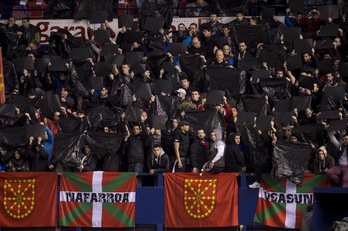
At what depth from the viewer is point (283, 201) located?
24.1m

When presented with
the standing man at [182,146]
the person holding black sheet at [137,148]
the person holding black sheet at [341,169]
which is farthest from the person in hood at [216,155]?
the person holding black sheet at [341,169]

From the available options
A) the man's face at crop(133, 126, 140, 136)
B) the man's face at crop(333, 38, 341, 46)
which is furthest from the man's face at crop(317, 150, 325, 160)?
the man's face at crop(333, 38, 341, 46)

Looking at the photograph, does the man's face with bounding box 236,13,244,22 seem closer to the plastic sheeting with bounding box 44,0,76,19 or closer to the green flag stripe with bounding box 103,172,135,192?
the plastic sheeting with bounding box 44,0,76,19

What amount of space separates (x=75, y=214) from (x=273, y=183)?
4.13 metres

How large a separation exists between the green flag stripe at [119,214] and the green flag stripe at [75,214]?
14.5 inches

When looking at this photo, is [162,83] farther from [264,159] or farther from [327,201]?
[327,201]

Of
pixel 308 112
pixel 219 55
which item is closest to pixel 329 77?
pixel 308 112

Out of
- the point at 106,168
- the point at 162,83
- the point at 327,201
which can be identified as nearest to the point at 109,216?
the point at 106,168

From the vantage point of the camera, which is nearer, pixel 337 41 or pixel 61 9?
pixel 337 41

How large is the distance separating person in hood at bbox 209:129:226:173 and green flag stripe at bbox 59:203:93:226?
274 centimetres

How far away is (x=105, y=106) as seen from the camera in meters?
26.0

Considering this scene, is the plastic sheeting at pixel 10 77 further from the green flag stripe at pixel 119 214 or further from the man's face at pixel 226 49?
the man's face at pixel 226 49

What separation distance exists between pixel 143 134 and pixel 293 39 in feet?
16.0

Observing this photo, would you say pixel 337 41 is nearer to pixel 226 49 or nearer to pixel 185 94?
pixel 226 49
